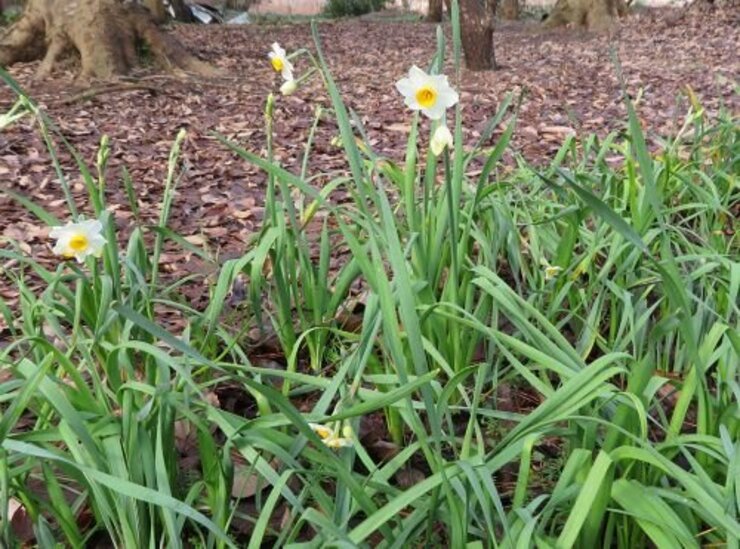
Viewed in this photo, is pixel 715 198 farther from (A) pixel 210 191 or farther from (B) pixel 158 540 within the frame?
(A) pixel 210 191

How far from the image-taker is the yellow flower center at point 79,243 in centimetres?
138

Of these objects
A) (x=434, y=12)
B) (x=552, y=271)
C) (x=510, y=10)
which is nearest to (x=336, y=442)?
(x=552, y=271)

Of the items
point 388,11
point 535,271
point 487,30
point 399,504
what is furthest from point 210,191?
point 388,11

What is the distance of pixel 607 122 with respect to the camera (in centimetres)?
457

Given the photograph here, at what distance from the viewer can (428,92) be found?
1286 mm

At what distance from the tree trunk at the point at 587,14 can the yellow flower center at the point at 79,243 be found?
9847 mm

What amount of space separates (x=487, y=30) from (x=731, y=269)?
18.1 feet

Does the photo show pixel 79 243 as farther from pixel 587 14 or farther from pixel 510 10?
pixel 510 10

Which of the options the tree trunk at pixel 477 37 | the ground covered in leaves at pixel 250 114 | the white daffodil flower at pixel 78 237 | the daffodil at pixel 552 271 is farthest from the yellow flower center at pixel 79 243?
the tree trunk at pixel 477 37

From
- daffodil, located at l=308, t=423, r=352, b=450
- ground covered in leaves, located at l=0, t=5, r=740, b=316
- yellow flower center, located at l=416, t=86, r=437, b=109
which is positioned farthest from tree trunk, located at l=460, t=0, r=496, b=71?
daffodil, located at l=308, t=423, r=352, b=450

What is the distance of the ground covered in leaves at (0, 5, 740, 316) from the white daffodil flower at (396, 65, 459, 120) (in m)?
0.56

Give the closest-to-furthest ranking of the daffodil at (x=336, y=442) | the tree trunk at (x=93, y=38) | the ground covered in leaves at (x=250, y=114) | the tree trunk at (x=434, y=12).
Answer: the daffodil at (x=336, y=442)
the ground covered in leaves at (x=250, y=114)
the tree trunk at (x=93, y=38)
the tree trunk at (x=434, y=12)

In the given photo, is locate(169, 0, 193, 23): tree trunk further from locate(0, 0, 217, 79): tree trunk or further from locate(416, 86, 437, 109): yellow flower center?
locate(416, 86, 437, 109): yellow flower center

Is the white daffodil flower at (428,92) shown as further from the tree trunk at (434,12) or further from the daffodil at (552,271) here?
the tree trunk at (434,12)
